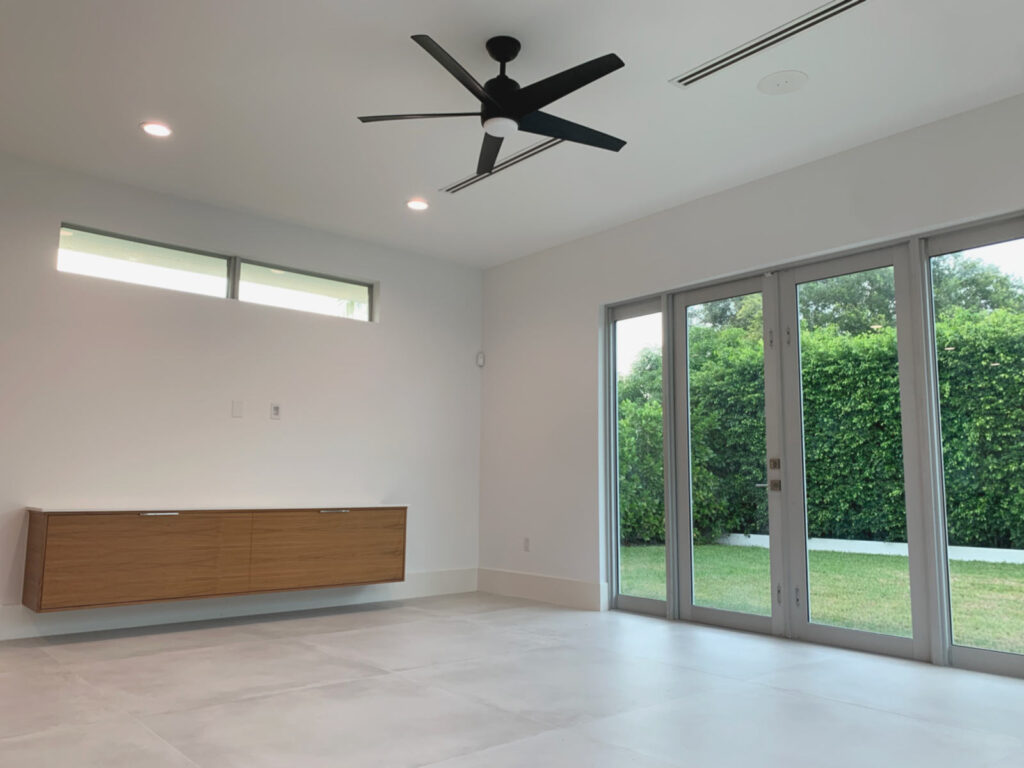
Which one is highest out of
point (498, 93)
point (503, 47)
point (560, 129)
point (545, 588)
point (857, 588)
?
point (503, 47)

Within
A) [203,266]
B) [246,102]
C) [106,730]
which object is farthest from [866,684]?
[203,266]

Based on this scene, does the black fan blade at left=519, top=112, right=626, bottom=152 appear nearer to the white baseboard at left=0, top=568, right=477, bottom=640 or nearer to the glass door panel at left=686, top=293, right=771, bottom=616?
the glass door panel at left=686, top=293, right=771, bottom=616

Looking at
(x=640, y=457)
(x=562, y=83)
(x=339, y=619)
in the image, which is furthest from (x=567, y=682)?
(x=562, y=83)

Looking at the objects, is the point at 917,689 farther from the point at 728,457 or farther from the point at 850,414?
the point at 728,457

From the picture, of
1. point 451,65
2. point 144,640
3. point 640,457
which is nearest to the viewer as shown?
point 451,65

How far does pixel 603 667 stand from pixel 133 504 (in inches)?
127

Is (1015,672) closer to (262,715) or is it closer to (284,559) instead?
(262,715)

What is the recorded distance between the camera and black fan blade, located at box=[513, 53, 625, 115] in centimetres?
305

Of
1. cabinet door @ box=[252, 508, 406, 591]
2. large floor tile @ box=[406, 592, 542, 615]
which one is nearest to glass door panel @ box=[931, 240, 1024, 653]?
large floor tile @ box=[406, 592, 542, 615]

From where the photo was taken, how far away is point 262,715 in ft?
10.1

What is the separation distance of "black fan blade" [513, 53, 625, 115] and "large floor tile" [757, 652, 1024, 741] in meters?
2.89

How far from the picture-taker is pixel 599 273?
609cm

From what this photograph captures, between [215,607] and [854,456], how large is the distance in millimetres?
4340

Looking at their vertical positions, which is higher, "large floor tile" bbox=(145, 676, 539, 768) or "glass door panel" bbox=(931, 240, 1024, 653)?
"glass door panel" bbox=(931, 240, 1024, 653)
